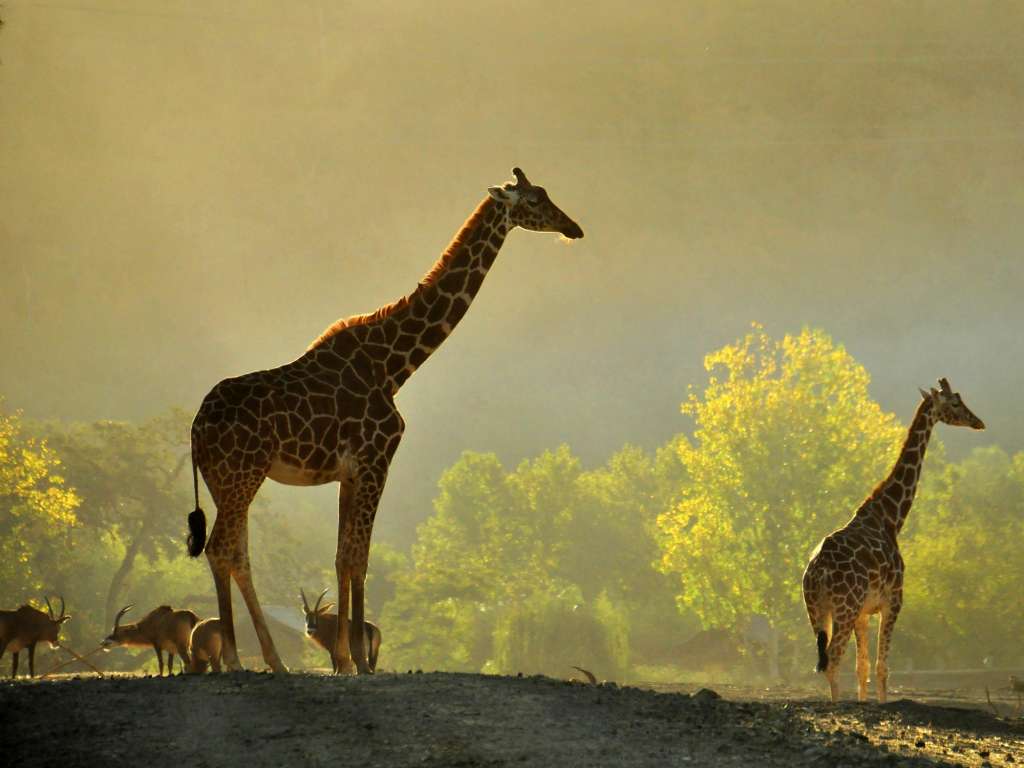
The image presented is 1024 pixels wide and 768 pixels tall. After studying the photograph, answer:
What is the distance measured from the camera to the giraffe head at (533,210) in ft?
46.9

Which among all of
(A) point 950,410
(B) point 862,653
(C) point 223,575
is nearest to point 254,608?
(C) point 223,575

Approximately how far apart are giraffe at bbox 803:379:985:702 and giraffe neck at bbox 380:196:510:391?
661cm

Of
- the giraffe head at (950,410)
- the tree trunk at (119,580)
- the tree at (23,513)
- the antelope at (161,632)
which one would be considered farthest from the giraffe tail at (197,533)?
the tree trunk at (119,580)

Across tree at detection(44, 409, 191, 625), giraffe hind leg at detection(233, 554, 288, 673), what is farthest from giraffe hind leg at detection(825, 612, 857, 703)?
tree at detection(44, 409, 191, 625)

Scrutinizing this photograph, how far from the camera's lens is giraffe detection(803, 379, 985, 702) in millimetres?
16422

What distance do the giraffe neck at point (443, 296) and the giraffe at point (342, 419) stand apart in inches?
0.5

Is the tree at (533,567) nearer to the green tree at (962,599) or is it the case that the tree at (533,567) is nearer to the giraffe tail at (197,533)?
the green tree at (962,599)

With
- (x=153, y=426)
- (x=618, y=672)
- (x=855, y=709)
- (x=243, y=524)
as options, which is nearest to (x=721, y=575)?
(x=618, y=672)

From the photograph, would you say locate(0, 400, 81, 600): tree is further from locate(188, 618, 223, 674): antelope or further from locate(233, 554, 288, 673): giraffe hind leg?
locate(233, 554, 288, 673): giraffe hind leg

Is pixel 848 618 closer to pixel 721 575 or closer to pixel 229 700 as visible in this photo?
pixel 229 700

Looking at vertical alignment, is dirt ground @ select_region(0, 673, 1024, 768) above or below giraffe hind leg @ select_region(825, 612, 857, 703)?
below

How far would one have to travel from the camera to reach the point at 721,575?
43625 mm

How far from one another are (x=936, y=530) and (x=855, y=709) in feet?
140

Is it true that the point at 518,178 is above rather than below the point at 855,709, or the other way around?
above
